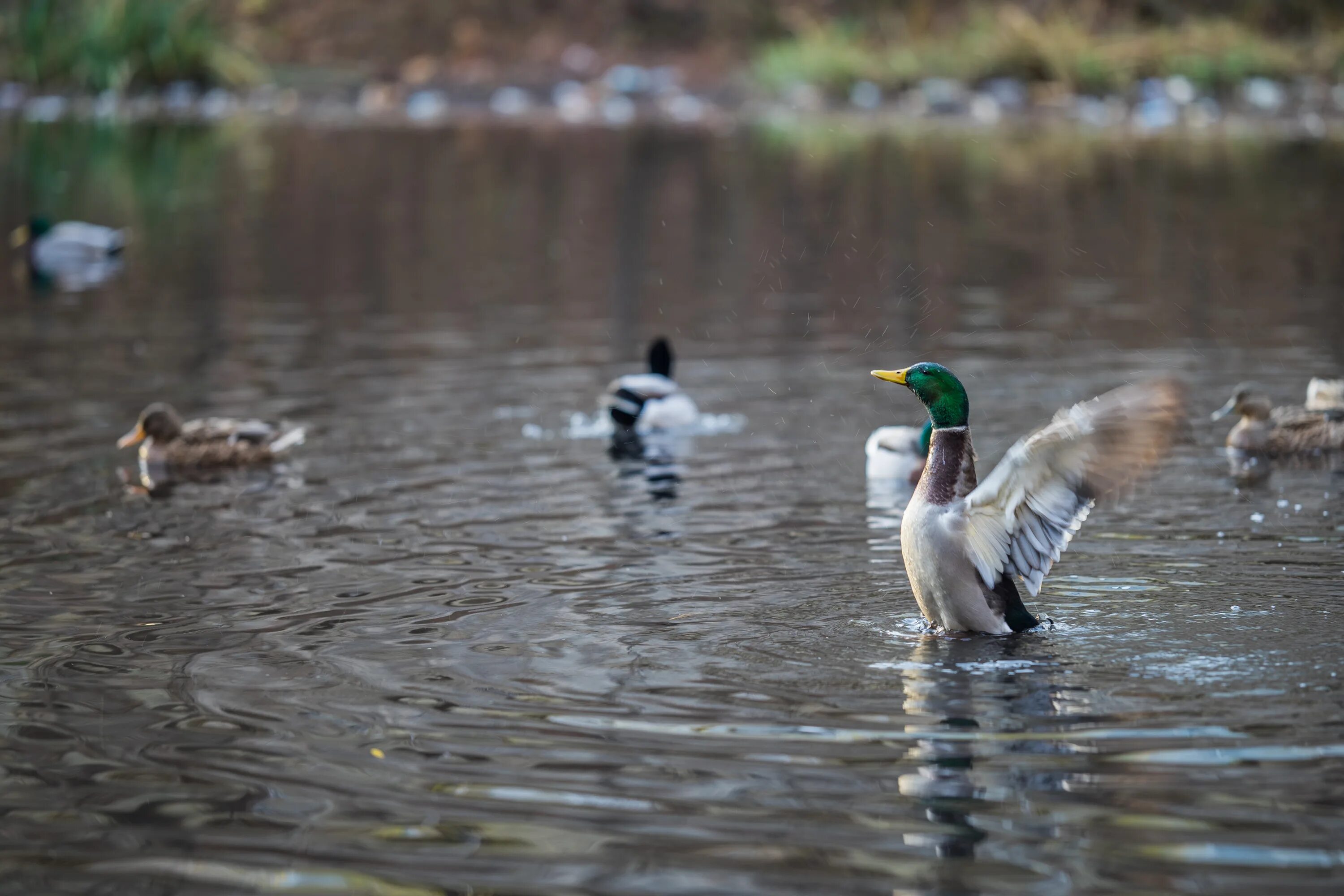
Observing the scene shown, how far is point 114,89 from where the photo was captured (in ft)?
140

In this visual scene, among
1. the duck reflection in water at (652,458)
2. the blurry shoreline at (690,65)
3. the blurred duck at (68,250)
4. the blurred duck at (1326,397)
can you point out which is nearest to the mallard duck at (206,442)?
the duck reflection in water at (652,458)

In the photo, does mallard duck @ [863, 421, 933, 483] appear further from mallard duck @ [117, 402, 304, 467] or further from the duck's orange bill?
the duck's orange bill

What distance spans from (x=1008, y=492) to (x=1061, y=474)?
0.20 m

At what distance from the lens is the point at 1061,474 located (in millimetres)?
6867

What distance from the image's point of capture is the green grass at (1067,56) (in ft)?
128

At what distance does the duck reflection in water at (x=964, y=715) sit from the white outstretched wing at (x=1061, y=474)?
1.02ft

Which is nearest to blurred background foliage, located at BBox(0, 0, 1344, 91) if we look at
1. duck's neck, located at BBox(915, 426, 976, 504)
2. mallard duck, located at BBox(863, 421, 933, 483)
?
mallard duck, located at BBox(863, 421, 933, 483)

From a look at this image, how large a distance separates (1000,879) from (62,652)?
3.86 m

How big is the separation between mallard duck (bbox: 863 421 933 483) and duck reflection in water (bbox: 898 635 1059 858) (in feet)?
10.8

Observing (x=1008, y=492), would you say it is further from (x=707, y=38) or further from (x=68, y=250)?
(x=707, y=38)

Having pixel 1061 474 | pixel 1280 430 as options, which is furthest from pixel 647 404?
pixel 1061 474

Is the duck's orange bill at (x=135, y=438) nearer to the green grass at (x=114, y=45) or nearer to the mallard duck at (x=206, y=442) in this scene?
the mallard duck at (x=206, y=442)

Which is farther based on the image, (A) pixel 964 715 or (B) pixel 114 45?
(B) pixel 114 45

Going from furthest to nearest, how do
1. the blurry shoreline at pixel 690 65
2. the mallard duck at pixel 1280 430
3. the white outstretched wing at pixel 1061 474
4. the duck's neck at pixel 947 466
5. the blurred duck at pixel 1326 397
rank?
the blurry shoreline at pixel 690 65
the blurred duck at pixel 1326 397
the mallard duck at pixel 1280 430
the duck's neck at pixel 947 466
the white outstretched wing at pixel 1061 474
